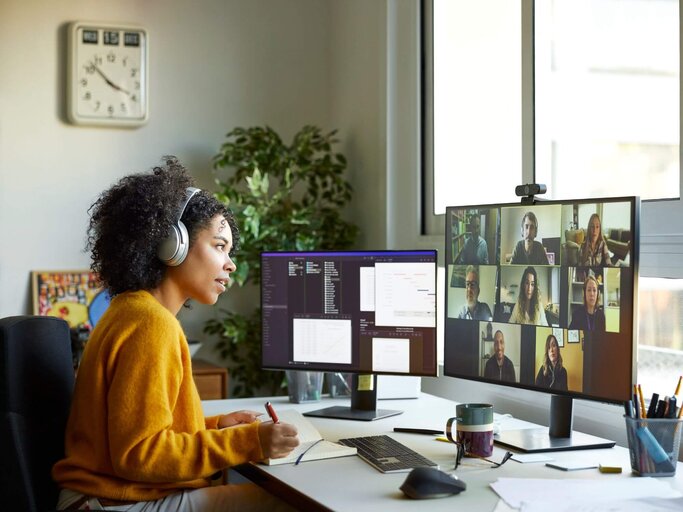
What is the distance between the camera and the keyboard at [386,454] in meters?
1.69

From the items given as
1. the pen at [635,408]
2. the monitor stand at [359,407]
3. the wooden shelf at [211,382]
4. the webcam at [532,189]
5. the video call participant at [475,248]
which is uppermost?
the webcam at [532,189]

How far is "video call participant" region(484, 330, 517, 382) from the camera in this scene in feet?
6.28

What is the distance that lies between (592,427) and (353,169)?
5.36 ft

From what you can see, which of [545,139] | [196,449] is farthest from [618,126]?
[196,449]

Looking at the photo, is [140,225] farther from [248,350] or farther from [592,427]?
[248,350]

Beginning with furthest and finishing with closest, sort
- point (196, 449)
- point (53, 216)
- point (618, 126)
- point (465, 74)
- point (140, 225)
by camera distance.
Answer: point (53, 216) < point (465, 74) < point (618, 126) < point (140, 225) < point (196, 449)

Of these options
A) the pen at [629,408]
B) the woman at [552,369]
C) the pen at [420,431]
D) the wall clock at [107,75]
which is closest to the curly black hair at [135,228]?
the pen at [420,431]

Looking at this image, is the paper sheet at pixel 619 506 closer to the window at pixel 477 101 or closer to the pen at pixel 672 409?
the pen at pixel 672 409

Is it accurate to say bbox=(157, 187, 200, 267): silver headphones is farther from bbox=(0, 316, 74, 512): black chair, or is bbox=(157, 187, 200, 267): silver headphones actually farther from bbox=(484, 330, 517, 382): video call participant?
bbox=(484, 330, 517, 382): video call participant

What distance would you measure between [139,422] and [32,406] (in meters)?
0.25

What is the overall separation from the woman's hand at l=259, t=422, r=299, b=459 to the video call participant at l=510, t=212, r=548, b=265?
61 centimetres

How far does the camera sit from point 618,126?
2.29m

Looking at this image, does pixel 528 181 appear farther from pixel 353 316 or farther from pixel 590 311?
pixel 590 311

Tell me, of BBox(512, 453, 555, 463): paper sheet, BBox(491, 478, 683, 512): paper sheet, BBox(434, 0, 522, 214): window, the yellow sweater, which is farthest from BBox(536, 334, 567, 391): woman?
BBox(434, 0, 522, 214): window
